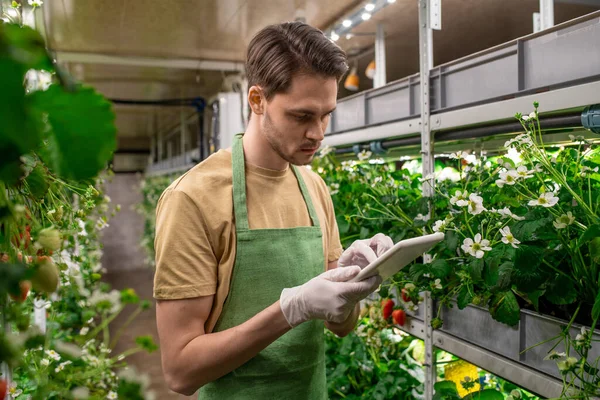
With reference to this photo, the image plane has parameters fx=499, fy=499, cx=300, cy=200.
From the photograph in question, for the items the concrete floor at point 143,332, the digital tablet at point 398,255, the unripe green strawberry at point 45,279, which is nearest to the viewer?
the unripe green strawberry at point 45,279

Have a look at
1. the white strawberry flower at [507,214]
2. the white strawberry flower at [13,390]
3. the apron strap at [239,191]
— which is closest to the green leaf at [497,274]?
the white strawberry flower at [507,214]

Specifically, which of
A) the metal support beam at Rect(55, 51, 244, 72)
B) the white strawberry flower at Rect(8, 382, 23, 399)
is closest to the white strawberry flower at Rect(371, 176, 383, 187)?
the white strawberry flower at Rect(8, 382, 23, 399)

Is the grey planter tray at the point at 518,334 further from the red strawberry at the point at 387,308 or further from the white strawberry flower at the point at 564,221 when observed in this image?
the red strawberry at the point at 387,308

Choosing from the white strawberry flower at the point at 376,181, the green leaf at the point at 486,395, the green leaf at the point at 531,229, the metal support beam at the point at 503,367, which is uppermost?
the white strawberry flower at the point at 376,181

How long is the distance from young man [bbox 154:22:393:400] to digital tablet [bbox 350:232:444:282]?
4 cm

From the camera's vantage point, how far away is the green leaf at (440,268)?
140cm

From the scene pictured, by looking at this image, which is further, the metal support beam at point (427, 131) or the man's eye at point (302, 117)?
the metal support beam at point (427, 131)

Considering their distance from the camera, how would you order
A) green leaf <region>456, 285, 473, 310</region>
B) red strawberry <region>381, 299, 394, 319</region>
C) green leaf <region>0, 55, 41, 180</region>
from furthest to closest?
red strawberry <region>381, 299, 394, 319</region> < green leaf <region>456, 285, 473, 310</region> < green leaf <region>0, 55, 41, 180</region>

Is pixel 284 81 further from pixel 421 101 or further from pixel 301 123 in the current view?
pixel 421 101

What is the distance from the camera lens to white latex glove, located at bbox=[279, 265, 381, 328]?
1.14 metres

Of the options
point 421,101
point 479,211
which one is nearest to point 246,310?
point 479,211

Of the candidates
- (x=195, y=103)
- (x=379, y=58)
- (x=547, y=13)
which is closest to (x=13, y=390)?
(x=547, y=13)

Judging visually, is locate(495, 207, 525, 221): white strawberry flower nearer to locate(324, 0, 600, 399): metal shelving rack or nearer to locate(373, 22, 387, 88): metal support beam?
locate(324, 0, 600, 399): metal shelving rack

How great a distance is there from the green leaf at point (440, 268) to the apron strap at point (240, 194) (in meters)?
0.36
